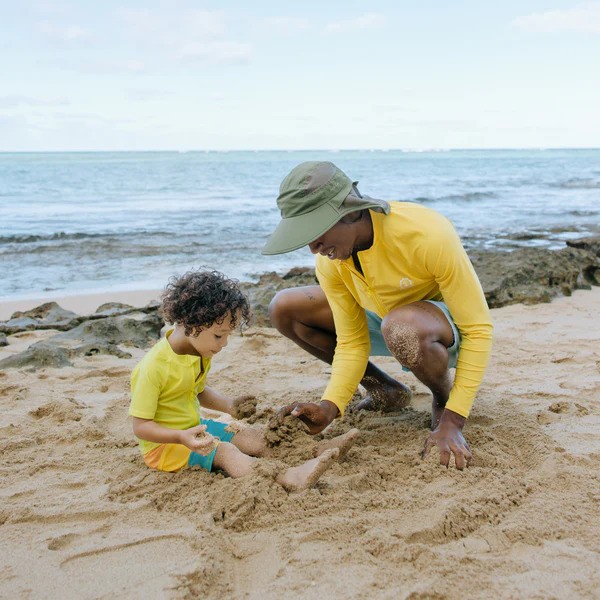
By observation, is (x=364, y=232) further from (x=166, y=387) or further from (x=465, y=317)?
(x=166, y=387)

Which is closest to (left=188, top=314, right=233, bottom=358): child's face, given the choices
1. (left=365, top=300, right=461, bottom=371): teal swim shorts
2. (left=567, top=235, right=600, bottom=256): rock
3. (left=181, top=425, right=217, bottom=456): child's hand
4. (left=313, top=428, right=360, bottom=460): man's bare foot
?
(left=181, top=425, right=217, bottom=456): child's hand

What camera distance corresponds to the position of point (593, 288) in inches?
228

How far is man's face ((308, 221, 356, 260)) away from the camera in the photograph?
90.7 inches

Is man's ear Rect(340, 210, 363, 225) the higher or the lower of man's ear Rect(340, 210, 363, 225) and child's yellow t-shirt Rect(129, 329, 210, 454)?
the higher

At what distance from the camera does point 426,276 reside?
2.53 meters

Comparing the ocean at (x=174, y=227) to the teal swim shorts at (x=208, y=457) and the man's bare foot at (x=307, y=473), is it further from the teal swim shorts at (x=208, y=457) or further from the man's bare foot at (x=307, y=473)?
the man's bare foot at (x=307, y=473)

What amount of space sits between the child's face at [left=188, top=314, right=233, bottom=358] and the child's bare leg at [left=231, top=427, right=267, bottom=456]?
374mm

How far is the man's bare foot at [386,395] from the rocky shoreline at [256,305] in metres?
1.75

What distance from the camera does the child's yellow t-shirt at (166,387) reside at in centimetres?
241

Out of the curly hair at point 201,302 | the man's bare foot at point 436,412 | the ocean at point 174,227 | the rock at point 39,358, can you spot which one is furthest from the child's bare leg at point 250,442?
the ocean at point 174,227

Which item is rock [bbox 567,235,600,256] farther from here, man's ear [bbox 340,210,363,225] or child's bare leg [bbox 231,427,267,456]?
child's bare leg [bbox 231,427,267,456]

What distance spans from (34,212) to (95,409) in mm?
11955

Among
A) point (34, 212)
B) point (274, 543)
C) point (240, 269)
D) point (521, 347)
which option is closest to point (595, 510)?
point (274, 543)

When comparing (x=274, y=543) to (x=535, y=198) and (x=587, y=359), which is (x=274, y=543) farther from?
(x=535, y=198)
